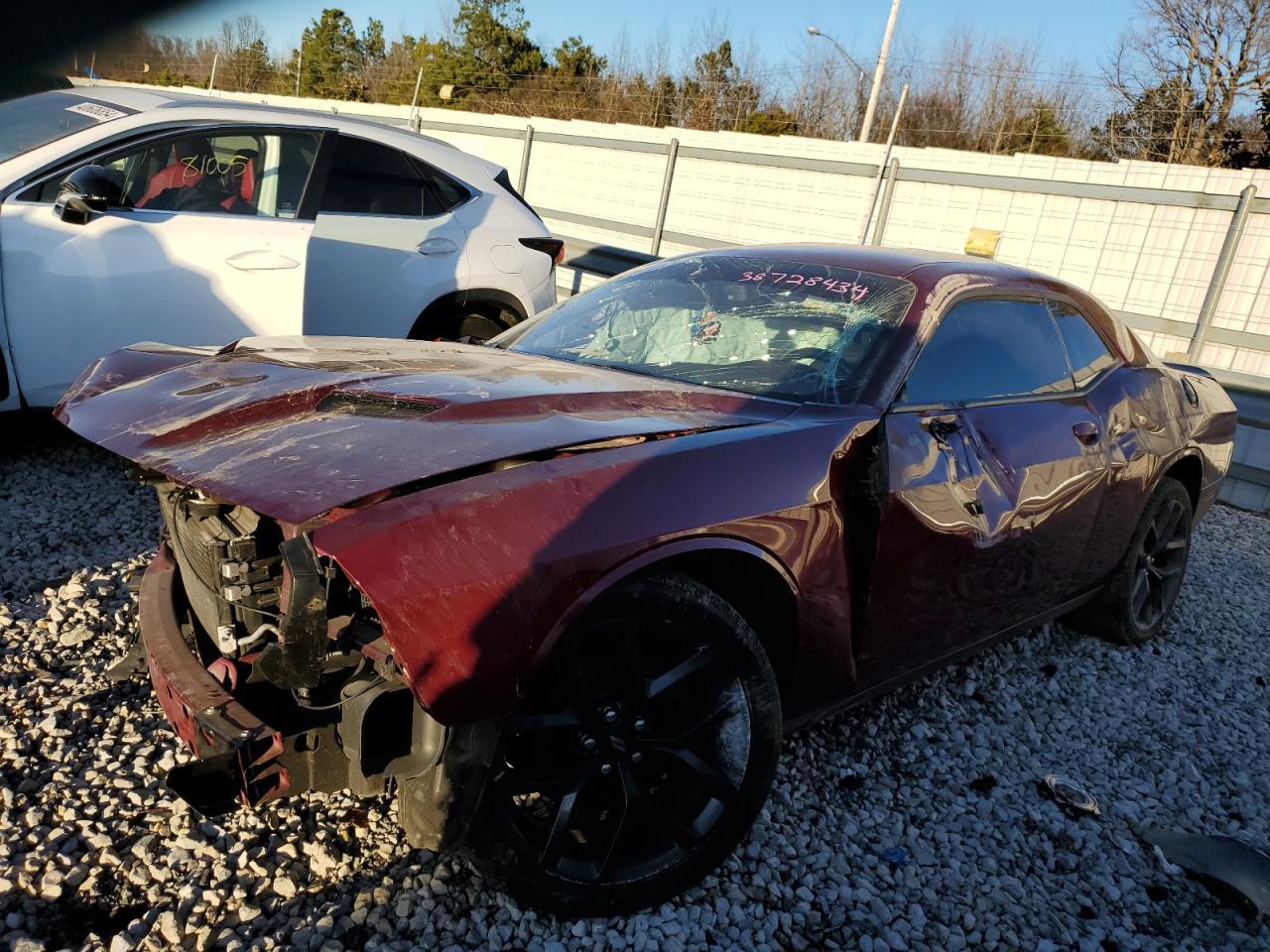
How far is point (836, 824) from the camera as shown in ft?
9.18

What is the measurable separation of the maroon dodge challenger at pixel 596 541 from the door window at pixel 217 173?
2.06 metres

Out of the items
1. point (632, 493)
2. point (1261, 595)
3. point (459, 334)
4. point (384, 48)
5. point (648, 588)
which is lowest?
point (1261, 595)

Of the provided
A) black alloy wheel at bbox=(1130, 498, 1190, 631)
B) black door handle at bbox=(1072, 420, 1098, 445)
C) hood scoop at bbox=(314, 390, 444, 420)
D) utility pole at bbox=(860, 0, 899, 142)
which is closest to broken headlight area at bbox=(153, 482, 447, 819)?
hood scoop at bbox=(314, 390, 444, 420)

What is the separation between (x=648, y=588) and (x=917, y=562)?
1.01 meters

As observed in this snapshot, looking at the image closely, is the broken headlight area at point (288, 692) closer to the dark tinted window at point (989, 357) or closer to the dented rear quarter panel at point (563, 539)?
the dented rear quarter panel at point (563, 539)

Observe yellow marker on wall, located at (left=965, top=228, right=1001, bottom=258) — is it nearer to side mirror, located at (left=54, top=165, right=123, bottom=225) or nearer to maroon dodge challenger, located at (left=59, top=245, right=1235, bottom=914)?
maroon dodge challenger, located at (left=59, top=245, right=1235, bottom=914)

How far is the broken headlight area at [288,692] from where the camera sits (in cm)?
191

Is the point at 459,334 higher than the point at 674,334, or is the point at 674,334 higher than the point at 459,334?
the point at 674,334

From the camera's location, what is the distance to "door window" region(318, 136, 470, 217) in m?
5.46

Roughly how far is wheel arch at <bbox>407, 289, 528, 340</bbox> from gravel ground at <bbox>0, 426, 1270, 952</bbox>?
207 cm

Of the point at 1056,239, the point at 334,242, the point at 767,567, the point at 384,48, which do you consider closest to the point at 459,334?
the point at 334,242

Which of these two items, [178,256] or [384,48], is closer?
[178,256]

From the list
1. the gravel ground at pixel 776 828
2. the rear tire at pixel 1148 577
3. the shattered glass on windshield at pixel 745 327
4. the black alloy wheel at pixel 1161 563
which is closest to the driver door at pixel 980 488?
the shattered glass on windshield at pixel 745 327

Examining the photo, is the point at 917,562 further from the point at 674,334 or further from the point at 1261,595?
the point at 1261,595
